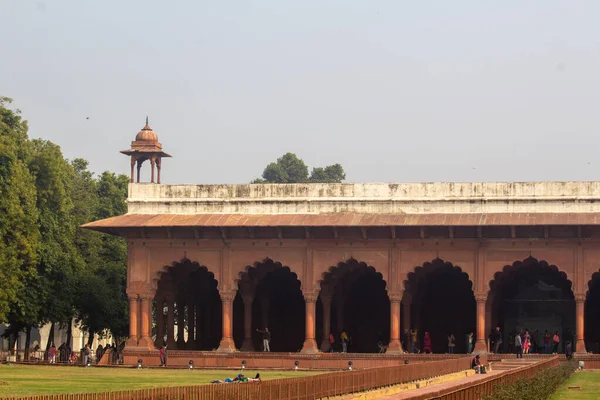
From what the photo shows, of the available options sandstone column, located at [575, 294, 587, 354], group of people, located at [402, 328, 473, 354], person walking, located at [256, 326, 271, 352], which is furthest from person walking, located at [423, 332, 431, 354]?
person walking, located at [256, 326, 271, 352]

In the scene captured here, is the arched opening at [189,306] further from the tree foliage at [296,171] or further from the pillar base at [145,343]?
the tree foliage at [296,171]

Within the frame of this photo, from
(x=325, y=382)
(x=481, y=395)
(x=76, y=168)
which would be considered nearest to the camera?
(x=481, y=395)

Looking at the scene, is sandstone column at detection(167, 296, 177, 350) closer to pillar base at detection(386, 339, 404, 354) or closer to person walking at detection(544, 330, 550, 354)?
pillar base at detection(386, 339, 404, 354)

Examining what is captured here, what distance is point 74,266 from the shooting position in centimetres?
4747

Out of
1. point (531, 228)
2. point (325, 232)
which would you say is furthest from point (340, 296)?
point (531, 228)

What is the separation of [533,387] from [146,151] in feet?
83.6

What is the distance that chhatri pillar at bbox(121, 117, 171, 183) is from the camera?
43.7m

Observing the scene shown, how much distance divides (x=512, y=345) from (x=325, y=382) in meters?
24.2

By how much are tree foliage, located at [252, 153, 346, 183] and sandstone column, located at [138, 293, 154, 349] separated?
47.0 m

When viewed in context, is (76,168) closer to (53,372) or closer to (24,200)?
(24,200)

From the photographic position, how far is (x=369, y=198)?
133ft

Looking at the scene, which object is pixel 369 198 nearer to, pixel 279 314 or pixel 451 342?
pixel 451 342

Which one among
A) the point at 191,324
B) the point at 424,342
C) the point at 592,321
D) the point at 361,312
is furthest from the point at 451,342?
the point at 191,324

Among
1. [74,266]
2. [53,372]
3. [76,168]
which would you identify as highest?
[76,168]
